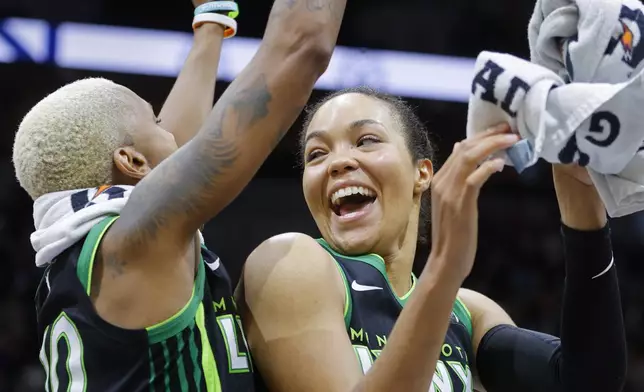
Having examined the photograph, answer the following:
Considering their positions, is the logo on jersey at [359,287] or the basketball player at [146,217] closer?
the basketball player at [146,217]

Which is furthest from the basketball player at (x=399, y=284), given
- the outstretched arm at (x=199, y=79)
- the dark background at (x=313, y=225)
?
the dark background at (x=313, y=225)

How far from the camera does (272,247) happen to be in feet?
5.85

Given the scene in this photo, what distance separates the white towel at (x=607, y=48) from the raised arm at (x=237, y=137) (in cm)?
37

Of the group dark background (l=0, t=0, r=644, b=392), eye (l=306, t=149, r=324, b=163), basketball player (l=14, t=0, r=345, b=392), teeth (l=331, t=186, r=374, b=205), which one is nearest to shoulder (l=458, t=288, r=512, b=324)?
teeth (l=331, t=186, r=374, b=205)

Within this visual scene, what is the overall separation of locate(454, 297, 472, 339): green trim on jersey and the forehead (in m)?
0.48

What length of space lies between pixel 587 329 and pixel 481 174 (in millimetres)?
644

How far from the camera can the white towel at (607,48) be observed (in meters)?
1.40

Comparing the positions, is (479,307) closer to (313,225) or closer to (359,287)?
(359,287)

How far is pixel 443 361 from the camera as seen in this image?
1.97 metres

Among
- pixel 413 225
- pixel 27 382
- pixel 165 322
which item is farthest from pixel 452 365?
pixel 27 382

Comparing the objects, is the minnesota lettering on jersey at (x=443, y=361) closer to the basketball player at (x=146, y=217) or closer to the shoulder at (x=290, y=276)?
the shoulder at (x=290, y=276)

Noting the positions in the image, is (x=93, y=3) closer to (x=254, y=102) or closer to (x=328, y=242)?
(x=328, y=242)

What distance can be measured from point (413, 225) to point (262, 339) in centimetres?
65

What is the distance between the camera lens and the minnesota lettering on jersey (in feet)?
5.90
